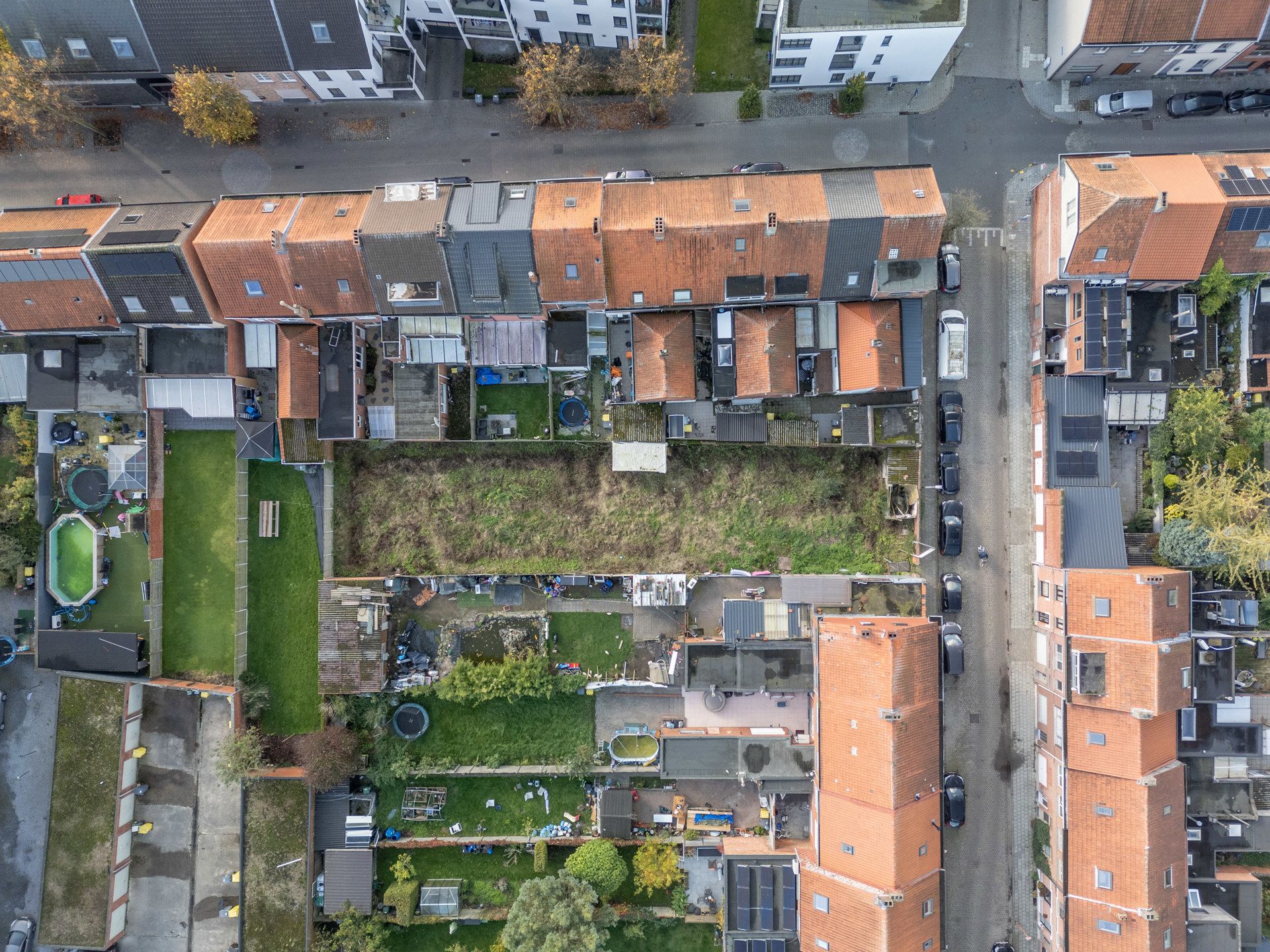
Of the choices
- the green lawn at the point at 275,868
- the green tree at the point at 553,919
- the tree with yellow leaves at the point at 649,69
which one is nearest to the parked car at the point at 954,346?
the tree with yellow leaves at the point at 649,69

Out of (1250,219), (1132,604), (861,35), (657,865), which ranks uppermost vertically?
(861,35)

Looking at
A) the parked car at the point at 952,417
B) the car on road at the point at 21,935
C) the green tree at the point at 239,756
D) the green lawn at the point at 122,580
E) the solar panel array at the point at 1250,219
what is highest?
the solar panel array at the point at 1250,219

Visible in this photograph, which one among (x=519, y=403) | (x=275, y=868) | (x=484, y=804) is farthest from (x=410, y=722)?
(x=519, y=403)

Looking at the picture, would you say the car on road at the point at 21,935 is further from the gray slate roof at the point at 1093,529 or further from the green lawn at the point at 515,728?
the gray slate roof at the point at 1093,529

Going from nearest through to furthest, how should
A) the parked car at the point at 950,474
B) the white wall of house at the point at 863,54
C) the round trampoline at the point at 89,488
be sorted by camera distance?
the white wall of house at the point at 863,54 < the parked car at the point at 950,474 < the round trampoline at the point at 89,488

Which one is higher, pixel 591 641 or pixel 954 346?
pixel 954 346

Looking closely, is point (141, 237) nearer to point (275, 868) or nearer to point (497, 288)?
point (497, 288)

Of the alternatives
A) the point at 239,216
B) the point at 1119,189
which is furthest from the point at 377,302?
the point at 1119,189
